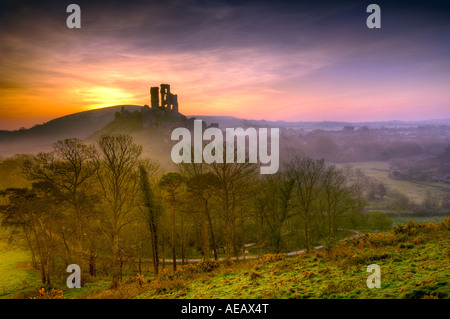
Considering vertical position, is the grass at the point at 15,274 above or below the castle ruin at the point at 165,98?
below

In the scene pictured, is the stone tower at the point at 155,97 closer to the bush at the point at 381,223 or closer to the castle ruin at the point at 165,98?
the castle ruin at the point at 165,98

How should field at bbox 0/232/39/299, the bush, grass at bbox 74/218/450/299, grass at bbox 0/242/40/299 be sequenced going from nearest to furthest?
grass at bbox 74/218/450/299
grass at bbox 0/242/40/299
field at bbox 0/232/39/299
the bush

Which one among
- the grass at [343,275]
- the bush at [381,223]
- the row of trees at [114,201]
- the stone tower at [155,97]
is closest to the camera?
the grass at [343,275]

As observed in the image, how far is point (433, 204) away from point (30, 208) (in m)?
86.7

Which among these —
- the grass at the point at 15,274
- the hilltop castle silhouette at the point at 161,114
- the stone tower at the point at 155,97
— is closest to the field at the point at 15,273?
the grass at the point at 15,274

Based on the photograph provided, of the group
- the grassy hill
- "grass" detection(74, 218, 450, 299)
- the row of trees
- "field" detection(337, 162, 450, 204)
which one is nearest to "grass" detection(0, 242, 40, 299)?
the row of trees

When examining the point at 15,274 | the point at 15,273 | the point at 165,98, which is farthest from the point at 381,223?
the point at 165,98

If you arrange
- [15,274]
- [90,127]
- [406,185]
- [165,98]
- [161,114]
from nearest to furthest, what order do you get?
1. [15,274]
2. [406,185]
3. [90,127]
4. [161,114]
5. [165,98]

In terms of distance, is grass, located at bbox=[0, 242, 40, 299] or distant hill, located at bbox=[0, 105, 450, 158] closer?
grass, located at bbox=[0, 242, 40, 299]

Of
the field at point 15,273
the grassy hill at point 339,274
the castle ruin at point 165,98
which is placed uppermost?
the castle ruin at point 165,98

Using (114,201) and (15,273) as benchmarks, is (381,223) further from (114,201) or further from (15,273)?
(15,273)

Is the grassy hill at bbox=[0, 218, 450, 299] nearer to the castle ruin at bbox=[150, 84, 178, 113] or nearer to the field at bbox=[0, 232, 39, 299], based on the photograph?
the field at bbox=[0, 232, 39, 299]
